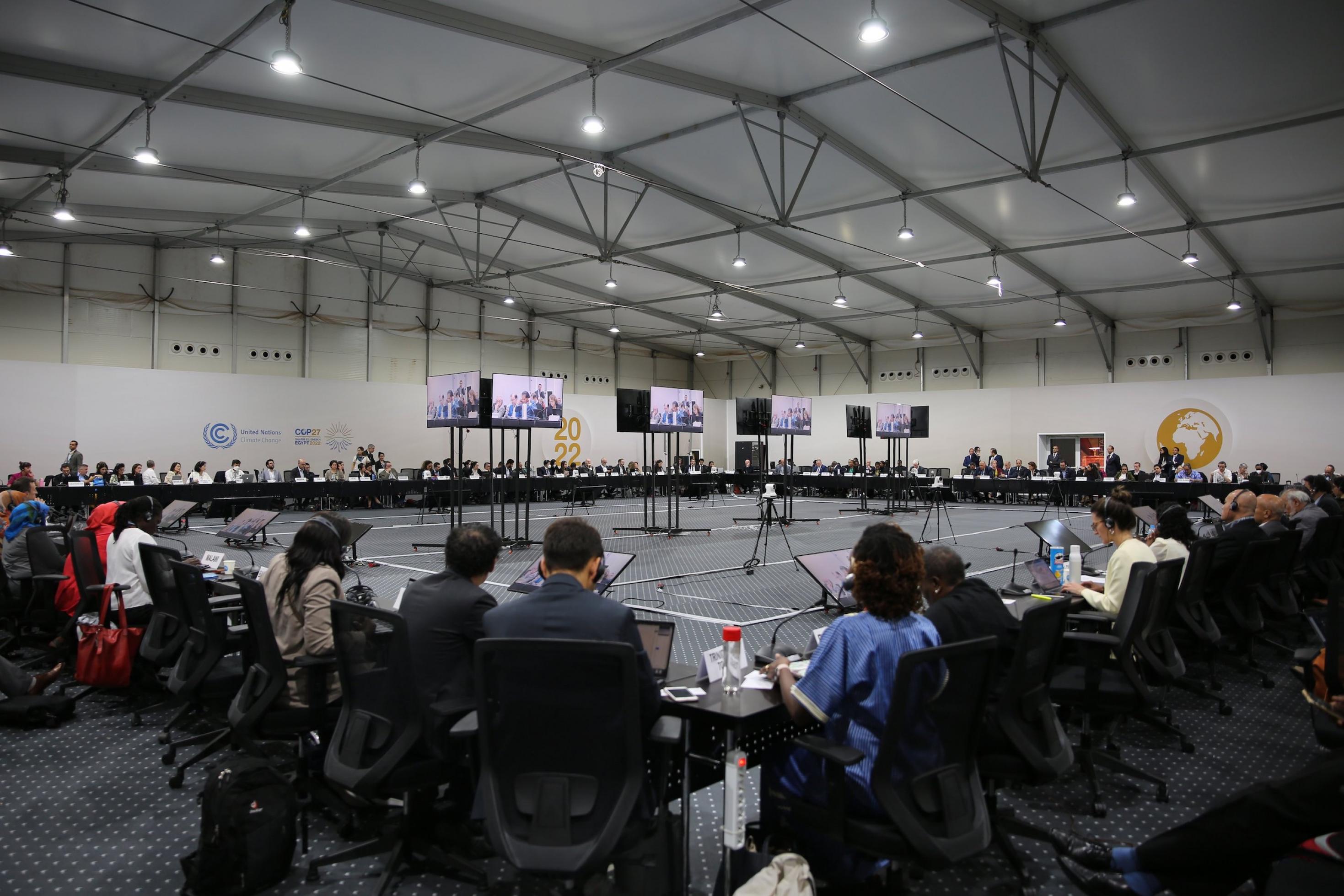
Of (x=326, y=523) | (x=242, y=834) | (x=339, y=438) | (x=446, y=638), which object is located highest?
(x=339, y=438)

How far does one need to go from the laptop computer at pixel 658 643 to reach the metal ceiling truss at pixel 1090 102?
7303 mm

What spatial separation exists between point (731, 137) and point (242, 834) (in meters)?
10.8

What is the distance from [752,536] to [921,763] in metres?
10.4

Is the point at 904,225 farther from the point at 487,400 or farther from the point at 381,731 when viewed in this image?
the point at 381,731

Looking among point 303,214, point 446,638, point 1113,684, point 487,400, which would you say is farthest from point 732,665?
point 303,214

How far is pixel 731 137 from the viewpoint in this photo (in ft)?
37.0

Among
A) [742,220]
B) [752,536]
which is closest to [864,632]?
[752,536]

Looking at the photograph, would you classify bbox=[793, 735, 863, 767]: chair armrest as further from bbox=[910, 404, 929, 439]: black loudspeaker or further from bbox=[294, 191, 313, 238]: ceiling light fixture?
bbox=[910, 404, 929, 439]: black loudspeaker

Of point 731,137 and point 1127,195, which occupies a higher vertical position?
point 731,137

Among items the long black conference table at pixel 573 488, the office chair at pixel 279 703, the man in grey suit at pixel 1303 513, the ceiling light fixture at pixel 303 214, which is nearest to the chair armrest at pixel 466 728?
the office chair at pixel 279 703

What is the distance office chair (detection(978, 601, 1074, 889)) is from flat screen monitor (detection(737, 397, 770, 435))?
11.1 meters

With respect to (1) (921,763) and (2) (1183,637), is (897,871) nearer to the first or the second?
(1) (921,763)

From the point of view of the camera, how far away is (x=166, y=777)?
134 inches

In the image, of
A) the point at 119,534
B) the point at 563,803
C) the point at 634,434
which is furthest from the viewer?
the point at 634,434
